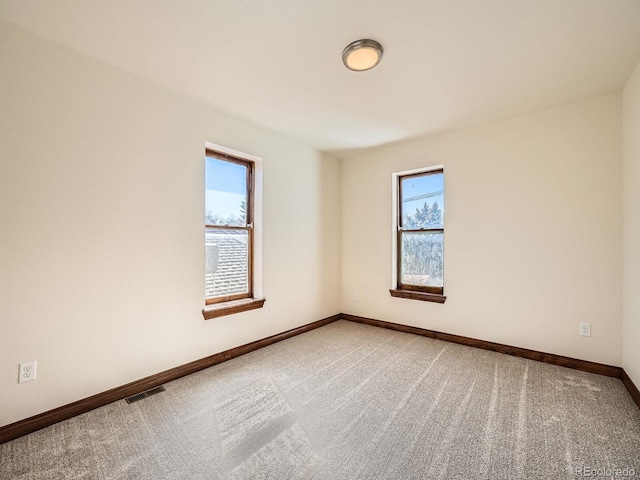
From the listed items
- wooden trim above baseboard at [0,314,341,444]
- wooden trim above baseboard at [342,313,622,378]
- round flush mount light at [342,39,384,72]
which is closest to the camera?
wooden trim above baseboard at [0,314,341,444]

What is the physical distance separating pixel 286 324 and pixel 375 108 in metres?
2.68

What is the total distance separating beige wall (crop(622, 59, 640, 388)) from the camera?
2215 mm

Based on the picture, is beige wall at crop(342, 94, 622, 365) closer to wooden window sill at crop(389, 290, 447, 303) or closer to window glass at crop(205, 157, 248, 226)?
wooden window sill at crop(389, 290, 447, 303)

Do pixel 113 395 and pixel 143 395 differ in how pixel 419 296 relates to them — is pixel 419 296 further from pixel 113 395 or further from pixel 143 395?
pixel 113 395

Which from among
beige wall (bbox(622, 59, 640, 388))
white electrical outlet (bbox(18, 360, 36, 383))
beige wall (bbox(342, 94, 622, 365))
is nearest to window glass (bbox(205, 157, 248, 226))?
white electrical outlet (bbox(18, 360, 36, 383))

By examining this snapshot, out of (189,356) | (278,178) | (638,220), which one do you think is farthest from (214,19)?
(638,220)

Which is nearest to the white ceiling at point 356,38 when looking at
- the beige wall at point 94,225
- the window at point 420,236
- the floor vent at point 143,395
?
the beige wall at point 94,225

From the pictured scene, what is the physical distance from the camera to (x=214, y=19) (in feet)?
5.80

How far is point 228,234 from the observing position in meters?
3.21

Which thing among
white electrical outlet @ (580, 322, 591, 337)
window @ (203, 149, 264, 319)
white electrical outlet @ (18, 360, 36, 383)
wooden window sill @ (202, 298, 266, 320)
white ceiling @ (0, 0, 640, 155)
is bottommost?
white electrical outlet @ (18, 360, 36, 383)

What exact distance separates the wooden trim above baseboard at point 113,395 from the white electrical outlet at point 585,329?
3149 millimetres

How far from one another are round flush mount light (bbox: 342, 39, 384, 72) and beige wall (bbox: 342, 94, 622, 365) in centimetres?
187

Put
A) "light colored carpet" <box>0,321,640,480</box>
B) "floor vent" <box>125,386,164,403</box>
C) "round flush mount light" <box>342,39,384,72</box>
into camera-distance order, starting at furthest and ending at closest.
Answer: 1. "floor vent" <box>125,386,164,403</box>
2. "round flush mount light" <box>342,39,384,72</box>
3. "light colored carpet" <box>0,321,640,480</box>

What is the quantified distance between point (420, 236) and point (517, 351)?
5.38ft
